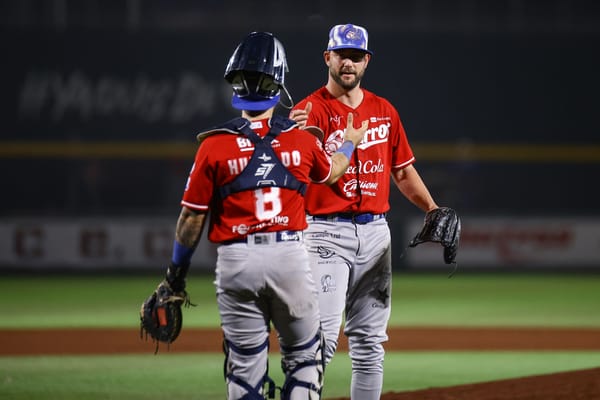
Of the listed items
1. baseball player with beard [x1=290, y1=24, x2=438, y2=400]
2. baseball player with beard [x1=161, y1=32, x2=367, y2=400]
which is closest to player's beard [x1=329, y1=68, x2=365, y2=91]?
baseball player with beard [x1=290, y1=24, x2=438, y2=400]

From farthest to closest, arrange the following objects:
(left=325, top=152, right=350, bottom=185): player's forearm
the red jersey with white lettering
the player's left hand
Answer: the player's left hand, (left=325, top=152, right=350, bottom=185): player's forearm, the red jersey with white lettering

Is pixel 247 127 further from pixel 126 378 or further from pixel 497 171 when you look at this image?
pixel 497 171

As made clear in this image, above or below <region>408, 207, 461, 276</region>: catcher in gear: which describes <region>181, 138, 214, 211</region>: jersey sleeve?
above

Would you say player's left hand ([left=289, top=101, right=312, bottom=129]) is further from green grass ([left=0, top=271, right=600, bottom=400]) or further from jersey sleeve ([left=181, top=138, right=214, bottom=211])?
green grass ([left=0, top=271, right=600, bottom=400])

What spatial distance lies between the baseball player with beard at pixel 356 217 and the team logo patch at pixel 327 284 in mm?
66

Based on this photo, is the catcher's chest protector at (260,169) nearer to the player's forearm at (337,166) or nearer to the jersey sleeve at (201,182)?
the jersey sleeve at (201,182)

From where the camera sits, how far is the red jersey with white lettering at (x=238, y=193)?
13.4 ft

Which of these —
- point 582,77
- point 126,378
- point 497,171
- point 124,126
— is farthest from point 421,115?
point 126,378

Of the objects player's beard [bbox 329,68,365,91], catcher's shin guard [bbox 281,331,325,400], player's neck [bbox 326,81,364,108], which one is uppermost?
player's beard [bbox 329,68,365,91]

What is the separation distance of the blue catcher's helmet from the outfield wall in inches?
500

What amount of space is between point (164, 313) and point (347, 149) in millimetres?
1146

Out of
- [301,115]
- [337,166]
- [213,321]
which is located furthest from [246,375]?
[213,321]

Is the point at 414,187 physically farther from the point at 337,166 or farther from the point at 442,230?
the point at 337,166

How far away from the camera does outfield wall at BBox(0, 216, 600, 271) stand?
17172 mm
